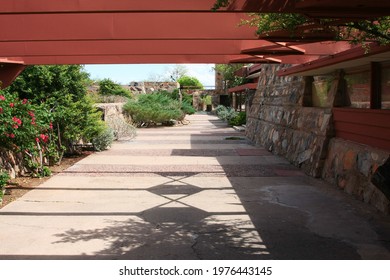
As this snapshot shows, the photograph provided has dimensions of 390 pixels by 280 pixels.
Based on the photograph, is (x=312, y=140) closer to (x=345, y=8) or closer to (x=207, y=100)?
(x=345, y=8)

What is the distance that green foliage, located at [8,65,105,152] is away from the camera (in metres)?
12.7

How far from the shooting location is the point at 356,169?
8.32m

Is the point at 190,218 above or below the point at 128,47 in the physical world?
below

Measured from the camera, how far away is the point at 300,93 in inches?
529

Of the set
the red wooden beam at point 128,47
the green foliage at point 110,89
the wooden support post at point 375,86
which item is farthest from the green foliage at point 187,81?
the wooden support post at point 375,86

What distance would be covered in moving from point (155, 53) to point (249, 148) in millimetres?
7775

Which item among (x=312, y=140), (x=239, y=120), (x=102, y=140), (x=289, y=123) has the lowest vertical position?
(x=102, y=140)

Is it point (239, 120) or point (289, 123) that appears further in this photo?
point (239, 120)

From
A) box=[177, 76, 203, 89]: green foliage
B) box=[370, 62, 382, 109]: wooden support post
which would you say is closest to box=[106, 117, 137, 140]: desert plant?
box=[370, 62, 382, 109]: wooden support post

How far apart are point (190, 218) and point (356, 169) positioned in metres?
3.58

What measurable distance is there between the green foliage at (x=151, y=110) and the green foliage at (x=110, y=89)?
25.4ft

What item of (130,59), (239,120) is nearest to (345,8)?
(130,59)

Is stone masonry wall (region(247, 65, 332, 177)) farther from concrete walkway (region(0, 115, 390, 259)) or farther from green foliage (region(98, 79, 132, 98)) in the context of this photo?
green foliage (region(98, 79, 132, 98))

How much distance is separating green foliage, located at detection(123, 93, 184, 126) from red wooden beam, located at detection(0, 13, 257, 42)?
19.2 metres
